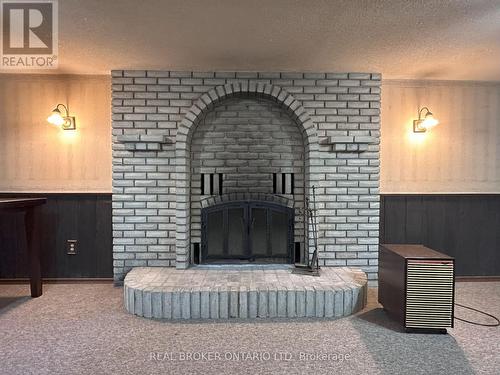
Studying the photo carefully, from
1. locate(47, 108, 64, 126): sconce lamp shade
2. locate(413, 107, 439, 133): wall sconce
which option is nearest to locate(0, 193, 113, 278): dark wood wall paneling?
locate(47, 108, 64, 126): sconce lamp shade

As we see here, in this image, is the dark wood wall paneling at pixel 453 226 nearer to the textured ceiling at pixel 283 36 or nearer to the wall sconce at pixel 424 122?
the wall sconce at pixel 424 122

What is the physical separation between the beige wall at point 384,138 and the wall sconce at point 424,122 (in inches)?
2.8

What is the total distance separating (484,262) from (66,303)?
4.32 meters

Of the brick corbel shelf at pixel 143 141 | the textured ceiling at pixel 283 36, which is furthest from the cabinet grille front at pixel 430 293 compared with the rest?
the brick corbel shelf at pixel 143 141

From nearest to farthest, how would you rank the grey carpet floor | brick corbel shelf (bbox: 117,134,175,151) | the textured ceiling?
the grey carpet floor → the textured ceiling → brick corbel shelf (bbox: 117,134,175,151)

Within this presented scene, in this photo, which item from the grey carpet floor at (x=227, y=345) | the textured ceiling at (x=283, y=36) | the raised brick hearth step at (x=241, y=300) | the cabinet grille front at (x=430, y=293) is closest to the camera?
the grey carpet floor at (x=227, y=345)

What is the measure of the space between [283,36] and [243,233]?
73.8 inches

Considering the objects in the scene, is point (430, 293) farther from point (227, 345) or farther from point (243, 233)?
point (243, 233)

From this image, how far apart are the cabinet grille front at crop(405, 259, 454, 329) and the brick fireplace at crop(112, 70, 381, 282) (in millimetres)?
1008

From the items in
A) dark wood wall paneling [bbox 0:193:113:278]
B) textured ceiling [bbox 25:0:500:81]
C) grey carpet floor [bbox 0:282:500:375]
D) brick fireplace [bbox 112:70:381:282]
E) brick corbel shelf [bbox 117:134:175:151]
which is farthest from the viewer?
dark wood wall paneling [bbox 0:193:113:278]

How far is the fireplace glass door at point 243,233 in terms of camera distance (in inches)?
138

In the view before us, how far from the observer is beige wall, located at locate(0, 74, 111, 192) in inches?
141

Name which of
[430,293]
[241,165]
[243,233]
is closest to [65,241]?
[243,233]

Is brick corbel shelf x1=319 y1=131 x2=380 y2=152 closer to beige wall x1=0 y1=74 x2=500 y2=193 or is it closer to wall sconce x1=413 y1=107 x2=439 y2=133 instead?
beige wall x1=0 y1=74 x2=500 y2=193
